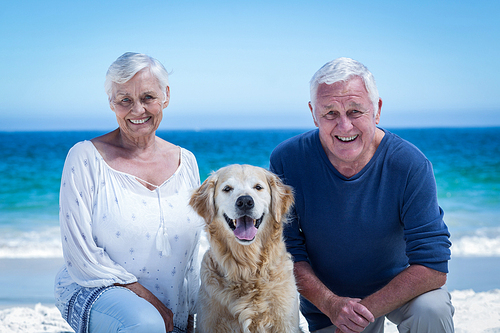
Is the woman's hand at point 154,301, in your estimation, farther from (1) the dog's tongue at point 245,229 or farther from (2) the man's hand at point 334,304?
(2) the man's hand at point 334,304

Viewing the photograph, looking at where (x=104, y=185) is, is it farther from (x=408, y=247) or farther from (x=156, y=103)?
(x=408, y=247)

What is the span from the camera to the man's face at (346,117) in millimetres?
2217

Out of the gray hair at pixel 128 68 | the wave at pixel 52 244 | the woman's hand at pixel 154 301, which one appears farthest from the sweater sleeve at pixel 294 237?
the wave at pixel 52 244

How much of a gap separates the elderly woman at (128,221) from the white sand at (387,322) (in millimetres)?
1177

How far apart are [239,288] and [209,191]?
0.55 meters

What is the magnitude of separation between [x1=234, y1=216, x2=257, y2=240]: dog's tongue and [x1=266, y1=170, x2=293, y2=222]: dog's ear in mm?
155

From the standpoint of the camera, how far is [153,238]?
2.29m

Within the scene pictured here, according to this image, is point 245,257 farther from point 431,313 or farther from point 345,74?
point 345,74

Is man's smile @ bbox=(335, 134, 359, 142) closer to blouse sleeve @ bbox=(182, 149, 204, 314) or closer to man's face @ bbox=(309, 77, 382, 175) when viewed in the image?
man's face @ bbox=(309, 77, 382, 175)

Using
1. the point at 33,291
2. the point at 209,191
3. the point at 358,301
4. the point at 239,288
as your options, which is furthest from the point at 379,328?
the point at 33,291

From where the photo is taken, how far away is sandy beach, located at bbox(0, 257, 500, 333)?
127 inches

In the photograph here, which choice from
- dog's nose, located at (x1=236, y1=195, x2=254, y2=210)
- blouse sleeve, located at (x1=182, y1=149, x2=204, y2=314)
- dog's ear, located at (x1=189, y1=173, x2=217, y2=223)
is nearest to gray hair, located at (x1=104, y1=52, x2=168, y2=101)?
blouse sleeve, located at (x1=182, y1=149, x2=204, y2=314)

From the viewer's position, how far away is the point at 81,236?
2150 mm

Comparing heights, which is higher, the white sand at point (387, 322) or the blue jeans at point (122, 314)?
the blue jeans at point (122, 314)
